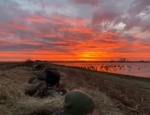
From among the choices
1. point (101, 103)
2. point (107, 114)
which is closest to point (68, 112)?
point (107, 114)

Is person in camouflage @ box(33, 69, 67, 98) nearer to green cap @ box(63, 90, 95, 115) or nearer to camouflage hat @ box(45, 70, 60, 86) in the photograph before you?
camouflage hat @ box(45, 70, 60, 86)

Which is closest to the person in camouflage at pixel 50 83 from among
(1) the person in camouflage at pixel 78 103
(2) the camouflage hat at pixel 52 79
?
(2) the camouflage hat at pixel 52 79

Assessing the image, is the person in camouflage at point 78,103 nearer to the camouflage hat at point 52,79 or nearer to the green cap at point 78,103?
the green cap at point 78,103

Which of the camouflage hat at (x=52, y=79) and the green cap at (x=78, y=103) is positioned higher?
the camouflage hat at (x=52, y=79)

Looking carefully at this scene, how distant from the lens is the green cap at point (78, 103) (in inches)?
123

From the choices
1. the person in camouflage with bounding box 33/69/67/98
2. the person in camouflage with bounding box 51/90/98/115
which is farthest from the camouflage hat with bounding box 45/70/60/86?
the person in camouflage with bounding box 51/90/98/115

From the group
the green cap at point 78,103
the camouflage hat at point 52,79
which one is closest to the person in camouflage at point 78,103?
the green cap at point 78,103

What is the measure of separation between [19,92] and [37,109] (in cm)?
182

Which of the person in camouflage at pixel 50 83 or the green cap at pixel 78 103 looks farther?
the person in camouflage at pixel 50 83

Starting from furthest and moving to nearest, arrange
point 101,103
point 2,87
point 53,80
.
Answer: point 2,87
point 101,103
point 53,80

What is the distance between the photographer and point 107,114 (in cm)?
632

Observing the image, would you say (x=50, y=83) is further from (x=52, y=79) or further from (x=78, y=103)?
(x=78, y=103)

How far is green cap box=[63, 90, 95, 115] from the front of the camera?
3127 mm

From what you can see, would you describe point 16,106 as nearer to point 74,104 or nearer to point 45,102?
point 45,102
